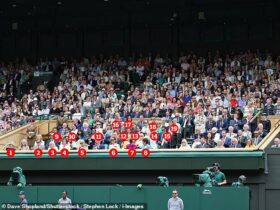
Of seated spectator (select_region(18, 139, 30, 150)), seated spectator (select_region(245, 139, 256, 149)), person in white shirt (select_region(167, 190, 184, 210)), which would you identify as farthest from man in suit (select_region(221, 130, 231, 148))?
seated spectator (select_region(18, 139, 30, 150))

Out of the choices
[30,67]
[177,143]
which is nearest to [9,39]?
[30,67]

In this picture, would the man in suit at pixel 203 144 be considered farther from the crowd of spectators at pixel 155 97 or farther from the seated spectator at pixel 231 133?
the seated spectator at pixel 231 133

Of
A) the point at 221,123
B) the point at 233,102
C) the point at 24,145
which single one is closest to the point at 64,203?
the point at 24,145

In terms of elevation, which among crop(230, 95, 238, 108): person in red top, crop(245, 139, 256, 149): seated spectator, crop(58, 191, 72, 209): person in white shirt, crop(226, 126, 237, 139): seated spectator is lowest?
crop(58, 191, 72, 209): person in white shirt

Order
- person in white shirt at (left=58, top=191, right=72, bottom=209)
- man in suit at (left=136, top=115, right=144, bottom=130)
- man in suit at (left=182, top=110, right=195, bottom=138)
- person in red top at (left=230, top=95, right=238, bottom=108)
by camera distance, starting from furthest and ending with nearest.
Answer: person in red top at (left=230, top=95, right=238, bottom=108)
man in suit at (left=136, top=115, right=144, bottom=130)
man in suit at (left=182, top=110, right=195, bottom=138)
person in white shirt at (left=58, top=191, right=72, bottom=209)

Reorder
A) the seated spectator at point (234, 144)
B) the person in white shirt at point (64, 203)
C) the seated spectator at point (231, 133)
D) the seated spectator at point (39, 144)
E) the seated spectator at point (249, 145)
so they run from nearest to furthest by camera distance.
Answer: the person in white shirt at point (64, 203) → the seated spectator at point (249, 145) → the seated spectator at point (234, 144) → the seated spectator at point (231, 133) → the seated spectator at point (39, 144)

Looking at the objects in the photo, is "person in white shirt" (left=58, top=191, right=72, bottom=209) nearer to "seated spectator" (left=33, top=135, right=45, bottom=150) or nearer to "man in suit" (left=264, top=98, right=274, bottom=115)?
"seated spectator" (left=33, top=135, right=45, bottom=150)

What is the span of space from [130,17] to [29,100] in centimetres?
1017

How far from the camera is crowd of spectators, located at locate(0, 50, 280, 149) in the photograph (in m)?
33.8

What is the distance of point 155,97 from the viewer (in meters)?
Result: 38.9

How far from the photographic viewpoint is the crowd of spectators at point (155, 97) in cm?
3378

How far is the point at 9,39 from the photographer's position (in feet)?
171

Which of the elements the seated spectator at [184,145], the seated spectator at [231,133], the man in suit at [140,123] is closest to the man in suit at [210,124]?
the seated spectator at [231,133]

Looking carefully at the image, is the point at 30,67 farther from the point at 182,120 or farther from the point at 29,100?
the point at 182,120
